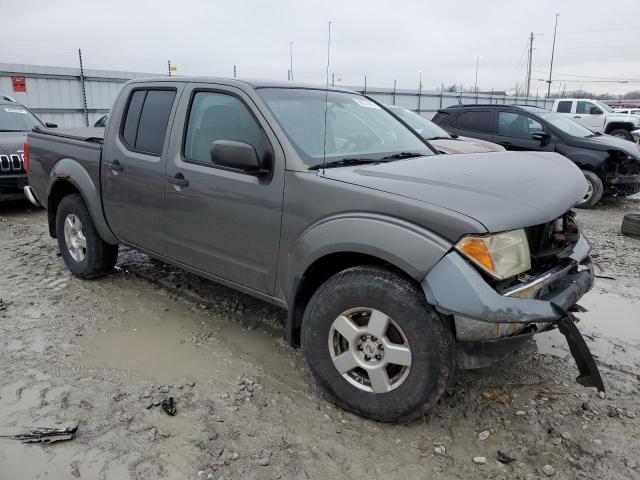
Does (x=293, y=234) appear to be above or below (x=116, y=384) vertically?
above

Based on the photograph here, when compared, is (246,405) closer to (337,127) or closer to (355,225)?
(355,225)

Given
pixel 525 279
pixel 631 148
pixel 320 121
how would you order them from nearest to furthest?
pixel 525 279
pixel 320 121
pixel 631 148

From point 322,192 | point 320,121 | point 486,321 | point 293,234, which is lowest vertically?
point 486,321

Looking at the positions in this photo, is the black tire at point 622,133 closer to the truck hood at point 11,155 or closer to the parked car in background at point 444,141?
the parked car in background at point 444,141

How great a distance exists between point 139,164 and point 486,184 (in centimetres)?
255

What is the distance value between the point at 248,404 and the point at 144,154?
2.07m

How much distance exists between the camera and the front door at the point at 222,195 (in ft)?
9.87

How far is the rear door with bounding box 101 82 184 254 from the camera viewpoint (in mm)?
3707

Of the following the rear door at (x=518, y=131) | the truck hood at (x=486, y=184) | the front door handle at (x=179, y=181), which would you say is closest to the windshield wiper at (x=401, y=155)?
the truck hood at (x=486, y=184)

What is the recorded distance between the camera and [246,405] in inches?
113

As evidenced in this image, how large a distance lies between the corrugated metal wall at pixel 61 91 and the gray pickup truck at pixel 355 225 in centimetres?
1064

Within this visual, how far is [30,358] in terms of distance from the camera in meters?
3.37

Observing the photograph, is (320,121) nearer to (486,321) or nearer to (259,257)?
(259,257)

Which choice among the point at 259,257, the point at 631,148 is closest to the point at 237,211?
the point at 259,257
